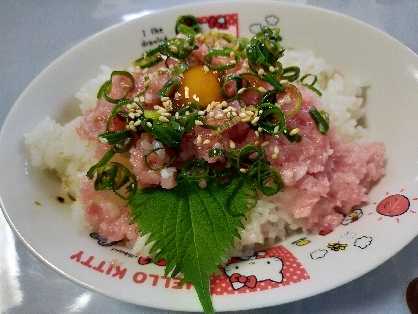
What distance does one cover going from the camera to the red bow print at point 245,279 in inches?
69.0

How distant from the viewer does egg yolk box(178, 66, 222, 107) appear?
2184mm

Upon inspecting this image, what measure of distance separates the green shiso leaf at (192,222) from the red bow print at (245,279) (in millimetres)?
82

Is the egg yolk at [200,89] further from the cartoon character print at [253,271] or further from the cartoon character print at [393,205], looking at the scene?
the cartoon character print at [393,205]

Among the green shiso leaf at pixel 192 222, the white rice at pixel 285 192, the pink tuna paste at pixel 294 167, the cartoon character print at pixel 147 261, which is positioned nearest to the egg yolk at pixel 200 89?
the pink tuna paste at pixel 294 167

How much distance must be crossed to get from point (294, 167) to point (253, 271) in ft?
1.82

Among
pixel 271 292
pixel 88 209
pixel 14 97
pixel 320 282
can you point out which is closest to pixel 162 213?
pixel 88 209

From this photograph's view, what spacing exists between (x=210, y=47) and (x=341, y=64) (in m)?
0.95

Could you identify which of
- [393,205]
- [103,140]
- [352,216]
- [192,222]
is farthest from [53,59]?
[393,205]

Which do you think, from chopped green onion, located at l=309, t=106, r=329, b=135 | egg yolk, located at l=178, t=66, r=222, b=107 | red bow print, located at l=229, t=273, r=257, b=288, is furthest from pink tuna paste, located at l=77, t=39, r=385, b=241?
red bow print, located at l=229, t=273, r=257, b=288

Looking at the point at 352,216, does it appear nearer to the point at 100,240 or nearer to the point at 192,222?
the point at 192,222

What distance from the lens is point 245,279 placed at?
5.89 feet

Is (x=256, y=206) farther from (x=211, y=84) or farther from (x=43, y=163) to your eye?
(x=43, y=163)

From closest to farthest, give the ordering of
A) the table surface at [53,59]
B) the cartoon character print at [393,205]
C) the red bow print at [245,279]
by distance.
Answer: the red bow print at [245,279]
the cartoon character print at [393,205]
the table surface at [53,59]

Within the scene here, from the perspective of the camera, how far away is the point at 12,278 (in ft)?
7.91
